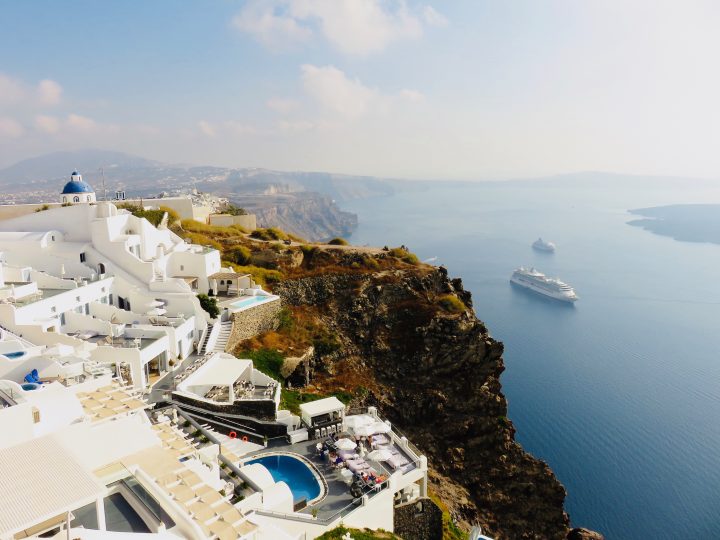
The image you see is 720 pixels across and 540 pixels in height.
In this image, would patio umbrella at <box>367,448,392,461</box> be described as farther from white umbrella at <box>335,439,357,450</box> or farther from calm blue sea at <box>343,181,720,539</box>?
calm blue sea at <box>343,181,720,539</box>

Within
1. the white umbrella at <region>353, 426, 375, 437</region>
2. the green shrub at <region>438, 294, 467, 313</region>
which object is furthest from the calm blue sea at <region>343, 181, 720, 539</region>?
the white umbrella at <region>353, 426, 375, 437</region>

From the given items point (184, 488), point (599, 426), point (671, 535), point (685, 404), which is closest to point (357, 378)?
point (184, 488)

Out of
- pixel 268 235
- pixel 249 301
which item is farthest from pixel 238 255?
pixel 268 235

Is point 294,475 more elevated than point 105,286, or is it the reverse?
Answer: point 105,286

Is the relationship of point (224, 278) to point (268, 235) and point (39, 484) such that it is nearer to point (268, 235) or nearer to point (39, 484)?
point (268, 235)

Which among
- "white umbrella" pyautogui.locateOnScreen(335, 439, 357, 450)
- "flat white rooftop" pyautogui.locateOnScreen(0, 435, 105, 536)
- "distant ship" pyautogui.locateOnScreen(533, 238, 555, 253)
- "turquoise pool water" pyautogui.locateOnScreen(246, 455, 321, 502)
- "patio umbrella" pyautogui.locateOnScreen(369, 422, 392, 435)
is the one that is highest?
"flat white rooftop" pyautogui.locateOnScreen(0, 435, 105, 536)

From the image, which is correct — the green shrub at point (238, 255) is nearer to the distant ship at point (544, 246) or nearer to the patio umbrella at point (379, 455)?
the patio umbrella at point (379, 455)
